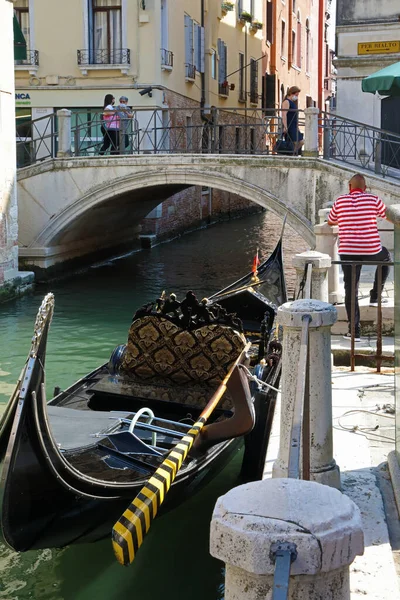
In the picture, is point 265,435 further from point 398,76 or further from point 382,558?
point 398,76

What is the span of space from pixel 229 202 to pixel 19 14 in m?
7.05

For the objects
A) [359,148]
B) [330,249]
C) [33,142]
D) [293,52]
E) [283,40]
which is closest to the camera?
[330,249]

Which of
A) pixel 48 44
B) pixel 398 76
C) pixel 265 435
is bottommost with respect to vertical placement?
pixel 265 435

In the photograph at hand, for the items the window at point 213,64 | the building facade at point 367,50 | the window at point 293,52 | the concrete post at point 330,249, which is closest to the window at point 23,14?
the window at point 213,64

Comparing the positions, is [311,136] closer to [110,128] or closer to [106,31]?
[110,128]

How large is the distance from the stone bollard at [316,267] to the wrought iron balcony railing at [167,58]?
27.3 feet

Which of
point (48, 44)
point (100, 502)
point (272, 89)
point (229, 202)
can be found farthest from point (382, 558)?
point (272, 89)

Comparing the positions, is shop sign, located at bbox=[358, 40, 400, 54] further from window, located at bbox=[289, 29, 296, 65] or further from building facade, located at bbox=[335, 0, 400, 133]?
window, located at bbox=[289, 29, 296, 65]

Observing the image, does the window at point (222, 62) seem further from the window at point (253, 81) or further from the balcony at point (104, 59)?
the balcony at point (104, 59)

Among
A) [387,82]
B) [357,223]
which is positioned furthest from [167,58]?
[357,223]

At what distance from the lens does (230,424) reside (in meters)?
3.33

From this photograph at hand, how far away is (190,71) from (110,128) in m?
3.97

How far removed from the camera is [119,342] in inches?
285

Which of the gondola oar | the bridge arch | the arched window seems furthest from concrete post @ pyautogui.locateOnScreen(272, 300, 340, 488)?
the arched window
